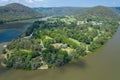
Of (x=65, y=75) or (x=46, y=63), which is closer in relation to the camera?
(x=65, y=75)

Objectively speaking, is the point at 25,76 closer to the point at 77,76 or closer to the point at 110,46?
the point at 77,76

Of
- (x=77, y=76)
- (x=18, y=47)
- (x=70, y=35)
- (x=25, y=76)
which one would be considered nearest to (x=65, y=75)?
(x=77, y=76)

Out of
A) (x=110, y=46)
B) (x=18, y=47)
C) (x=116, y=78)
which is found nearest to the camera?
(x=116, y=78)

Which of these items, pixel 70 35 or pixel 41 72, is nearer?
pixel 41 72

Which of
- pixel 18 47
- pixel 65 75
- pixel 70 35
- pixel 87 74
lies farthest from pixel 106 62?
pixel 70 35

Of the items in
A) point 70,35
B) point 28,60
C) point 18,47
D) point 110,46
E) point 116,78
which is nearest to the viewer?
point 116,78

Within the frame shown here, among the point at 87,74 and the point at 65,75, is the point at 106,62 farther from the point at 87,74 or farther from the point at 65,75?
the point at 65,75

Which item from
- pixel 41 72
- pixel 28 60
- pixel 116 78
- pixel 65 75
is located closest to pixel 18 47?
pixel 28 60

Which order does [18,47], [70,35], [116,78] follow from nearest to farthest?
[116,78] < [18,47] < [70,35]

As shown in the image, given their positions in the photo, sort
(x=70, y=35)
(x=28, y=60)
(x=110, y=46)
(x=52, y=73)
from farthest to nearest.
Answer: (x=70, y=35), (x=110, y=46), (x=28, y=60), (x=52, y=73)
